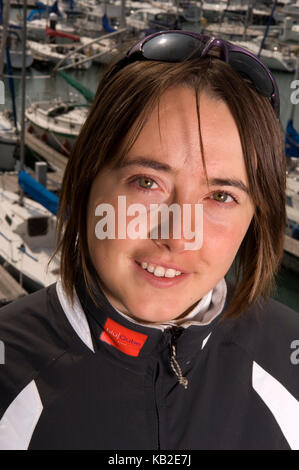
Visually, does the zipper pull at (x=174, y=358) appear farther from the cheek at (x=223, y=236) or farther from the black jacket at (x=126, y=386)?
the cheek at (x=223, y=236)

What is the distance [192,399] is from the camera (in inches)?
53.4

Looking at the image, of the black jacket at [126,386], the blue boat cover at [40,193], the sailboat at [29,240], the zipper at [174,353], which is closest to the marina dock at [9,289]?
the sailboat at [29,240]

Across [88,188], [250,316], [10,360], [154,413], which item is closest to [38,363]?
[10,360]

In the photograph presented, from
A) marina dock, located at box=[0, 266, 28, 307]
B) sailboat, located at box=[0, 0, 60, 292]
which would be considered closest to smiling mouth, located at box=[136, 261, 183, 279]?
marina dock, located at box=[0, 266, 28, 307]

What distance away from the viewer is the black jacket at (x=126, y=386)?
1276 mm

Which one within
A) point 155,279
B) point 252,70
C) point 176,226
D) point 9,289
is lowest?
point 9,289

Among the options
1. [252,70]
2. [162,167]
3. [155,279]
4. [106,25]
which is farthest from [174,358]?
[106,25]

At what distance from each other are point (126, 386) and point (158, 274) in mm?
304

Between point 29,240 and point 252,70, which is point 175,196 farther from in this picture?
point 29,240

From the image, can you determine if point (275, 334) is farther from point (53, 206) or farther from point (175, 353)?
point (53, 206)

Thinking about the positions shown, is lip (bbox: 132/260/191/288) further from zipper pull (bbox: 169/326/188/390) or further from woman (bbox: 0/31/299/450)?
zipper pull (bbox: 169/326/188/390)

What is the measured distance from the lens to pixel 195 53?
4.21 feet

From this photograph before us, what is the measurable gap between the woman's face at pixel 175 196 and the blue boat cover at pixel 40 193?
7059 mm

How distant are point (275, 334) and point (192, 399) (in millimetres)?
366
